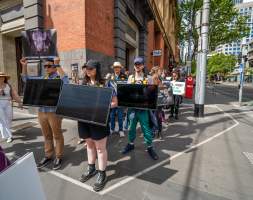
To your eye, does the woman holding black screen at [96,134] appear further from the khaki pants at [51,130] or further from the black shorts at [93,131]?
the khaki pants at [51,130]

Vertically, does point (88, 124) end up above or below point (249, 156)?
above

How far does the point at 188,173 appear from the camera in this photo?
3395 millimetres

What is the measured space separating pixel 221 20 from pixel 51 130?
27001mm

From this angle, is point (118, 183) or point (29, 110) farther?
point (29, 110)

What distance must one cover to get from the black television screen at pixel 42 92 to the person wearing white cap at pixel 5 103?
A: 1.47 metres

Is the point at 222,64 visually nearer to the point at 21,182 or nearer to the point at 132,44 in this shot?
the point at 132,44

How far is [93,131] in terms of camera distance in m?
2.81

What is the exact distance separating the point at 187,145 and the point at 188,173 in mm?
1429

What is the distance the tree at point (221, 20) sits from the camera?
23562 mm

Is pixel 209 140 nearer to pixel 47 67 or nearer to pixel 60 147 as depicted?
pixel 60 147

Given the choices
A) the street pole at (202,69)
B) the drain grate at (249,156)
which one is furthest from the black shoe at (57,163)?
the street pole at (202,69)

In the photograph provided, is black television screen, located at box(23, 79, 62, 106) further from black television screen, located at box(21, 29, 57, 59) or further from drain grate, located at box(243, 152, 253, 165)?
drain grate, located at box(243, 152, 253, 165)

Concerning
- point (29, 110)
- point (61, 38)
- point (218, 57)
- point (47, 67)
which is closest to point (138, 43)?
point (61, 38)

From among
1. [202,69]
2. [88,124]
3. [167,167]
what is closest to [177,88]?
[202,69]
